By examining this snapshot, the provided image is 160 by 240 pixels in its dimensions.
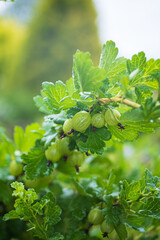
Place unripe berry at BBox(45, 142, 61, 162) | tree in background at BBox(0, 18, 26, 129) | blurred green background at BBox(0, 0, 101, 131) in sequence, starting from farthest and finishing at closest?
tree in background at BBox(0, 18, 26, 129) < blurred green background at BBox(0, 0, 101, 131) < unripe berry at BBox(45, 142, 61, 162)

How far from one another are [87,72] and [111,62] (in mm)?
79

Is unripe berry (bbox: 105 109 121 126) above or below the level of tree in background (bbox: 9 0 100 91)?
below

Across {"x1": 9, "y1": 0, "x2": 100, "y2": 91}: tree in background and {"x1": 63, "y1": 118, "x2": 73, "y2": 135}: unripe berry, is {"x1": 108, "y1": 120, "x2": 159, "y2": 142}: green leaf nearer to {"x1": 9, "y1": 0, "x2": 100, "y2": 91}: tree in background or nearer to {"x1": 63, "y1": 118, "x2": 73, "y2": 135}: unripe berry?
{"x1": 63, "y1": 118, "x2": 73, "y2": 135}: unripe berry

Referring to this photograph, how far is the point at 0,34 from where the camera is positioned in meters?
8.25

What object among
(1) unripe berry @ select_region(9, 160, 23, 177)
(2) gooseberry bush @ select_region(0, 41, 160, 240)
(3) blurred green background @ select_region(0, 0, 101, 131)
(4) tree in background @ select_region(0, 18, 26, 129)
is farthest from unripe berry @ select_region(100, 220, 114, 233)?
(4) tree in background @ select_region(0, 18, 26, 129)

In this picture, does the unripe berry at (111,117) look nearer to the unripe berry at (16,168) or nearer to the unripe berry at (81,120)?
the unripe berry at (81,120)

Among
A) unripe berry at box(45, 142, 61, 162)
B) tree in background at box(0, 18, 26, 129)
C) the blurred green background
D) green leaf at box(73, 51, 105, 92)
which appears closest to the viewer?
green leaf at box(73, 51, 105, 92)

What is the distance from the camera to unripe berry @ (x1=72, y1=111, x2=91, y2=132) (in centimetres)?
40

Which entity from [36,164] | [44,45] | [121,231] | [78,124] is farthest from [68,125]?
[44,45]

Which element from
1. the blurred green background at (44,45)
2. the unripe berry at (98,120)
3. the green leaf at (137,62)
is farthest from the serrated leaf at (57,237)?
the blurred green background at (44,45)

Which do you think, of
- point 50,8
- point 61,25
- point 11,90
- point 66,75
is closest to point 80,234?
point 66,75

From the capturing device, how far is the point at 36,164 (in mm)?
504

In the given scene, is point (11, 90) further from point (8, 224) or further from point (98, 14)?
point (8, 224)

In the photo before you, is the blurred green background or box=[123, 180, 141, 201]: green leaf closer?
box=[123, 180, 141, 201]: green leaf
